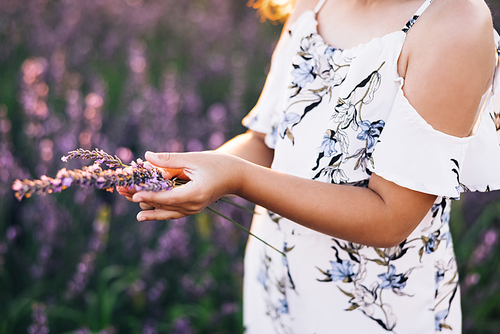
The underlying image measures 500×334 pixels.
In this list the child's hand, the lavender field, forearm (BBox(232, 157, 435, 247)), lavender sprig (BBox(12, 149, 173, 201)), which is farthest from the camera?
Result: the lavender field

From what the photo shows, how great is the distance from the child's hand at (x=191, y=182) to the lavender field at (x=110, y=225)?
687mm

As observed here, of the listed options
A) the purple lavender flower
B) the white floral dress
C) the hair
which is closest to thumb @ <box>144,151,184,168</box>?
the white floral dress

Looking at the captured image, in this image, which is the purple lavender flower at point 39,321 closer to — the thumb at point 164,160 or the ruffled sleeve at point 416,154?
the thumb at point 164,160

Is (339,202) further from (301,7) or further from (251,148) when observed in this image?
(301,7)

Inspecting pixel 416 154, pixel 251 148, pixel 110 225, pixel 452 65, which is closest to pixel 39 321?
pixel 110 225

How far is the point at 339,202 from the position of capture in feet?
2.92

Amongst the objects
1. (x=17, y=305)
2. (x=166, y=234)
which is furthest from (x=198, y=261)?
(x=17, y=305)

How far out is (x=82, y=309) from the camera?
2.05 metres

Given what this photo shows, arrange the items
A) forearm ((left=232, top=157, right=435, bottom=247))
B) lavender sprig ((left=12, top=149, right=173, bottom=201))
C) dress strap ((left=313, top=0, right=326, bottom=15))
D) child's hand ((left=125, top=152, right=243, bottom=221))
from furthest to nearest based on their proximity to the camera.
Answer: dress strap ((left=313, top=0, right=326, bottom=15)) < forearm ((left=232, top=157, right=435, bottom=247)) < child's hand ((left=125, top=152, right=243, bottom=221)) < lavender sprig ((left=12, top=149, right=173, bottom=201))

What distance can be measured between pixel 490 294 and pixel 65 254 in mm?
2317

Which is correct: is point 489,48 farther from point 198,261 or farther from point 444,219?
point 198,261

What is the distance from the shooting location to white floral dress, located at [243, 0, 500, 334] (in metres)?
0.86

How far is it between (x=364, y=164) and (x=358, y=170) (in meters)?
0.02

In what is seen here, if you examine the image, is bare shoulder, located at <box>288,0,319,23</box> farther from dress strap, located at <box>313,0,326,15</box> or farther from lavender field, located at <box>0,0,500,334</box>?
lavender field, located at <box>0,0,500,334</box>
